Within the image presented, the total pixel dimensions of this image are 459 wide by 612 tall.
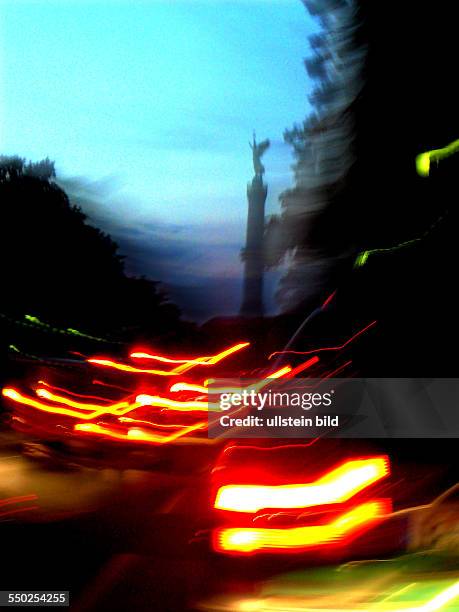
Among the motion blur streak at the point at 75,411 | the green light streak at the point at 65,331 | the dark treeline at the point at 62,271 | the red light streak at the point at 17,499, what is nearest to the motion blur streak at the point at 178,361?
the motion blur streak at the point at 75,411

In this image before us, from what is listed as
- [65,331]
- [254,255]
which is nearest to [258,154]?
[254,255]

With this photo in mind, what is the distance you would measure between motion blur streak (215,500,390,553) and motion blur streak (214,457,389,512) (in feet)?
0.33

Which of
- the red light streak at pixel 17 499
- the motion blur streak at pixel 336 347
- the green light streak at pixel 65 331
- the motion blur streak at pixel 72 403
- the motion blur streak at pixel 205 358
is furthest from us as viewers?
the green light streak at pixel 65 331

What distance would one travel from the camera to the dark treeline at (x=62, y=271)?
10.5 meters

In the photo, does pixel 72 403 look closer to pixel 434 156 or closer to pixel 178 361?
pixel 178 361

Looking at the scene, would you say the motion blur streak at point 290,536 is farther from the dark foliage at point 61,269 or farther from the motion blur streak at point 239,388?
the dark foliage at point 61,269

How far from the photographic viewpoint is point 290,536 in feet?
11.2

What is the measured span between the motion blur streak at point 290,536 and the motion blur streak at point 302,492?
0.10 meters

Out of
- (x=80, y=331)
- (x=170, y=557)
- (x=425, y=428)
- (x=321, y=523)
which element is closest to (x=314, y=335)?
(x=425, y=428)

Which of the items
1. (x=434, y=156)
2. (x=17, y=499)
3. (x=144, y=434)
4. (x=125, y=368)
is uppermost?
(x=434, y=156)

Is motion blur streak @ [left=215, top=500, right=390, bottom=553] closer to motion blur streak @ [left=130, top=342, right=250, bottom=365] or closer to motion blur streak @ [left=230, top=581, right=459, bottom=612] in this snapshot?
motion blur streak @ [left=230, top=581, right=459, bottom=612]

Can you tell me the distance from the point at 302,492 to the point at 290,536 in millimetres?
199

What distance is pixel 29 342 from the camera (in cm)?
953

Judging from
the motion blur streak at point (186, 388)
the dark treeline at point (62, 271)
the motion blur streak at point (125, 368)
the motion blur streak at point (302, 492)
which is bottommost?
the motion blur streak at point (302, 492)
